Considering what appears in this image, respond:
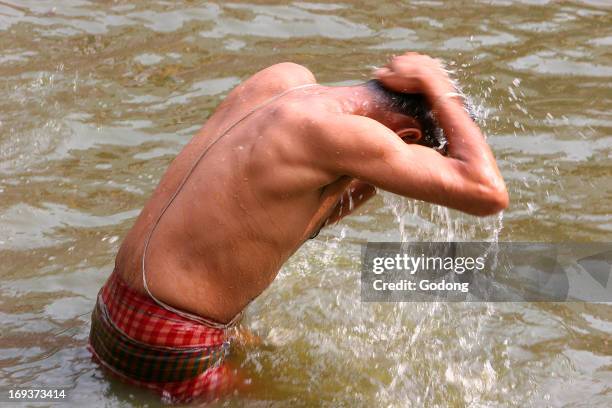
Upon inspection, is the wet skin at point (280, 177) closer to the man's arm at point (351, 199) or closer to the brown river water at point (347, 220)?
the man's arm at point (351, 199)

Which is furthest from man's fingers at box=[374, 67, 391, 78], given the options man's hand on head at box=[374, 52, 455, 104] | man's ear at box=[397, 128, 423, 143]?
man's ear at box=[397, 128, 423, 143]

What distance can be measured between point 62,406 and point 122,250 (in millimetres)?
698

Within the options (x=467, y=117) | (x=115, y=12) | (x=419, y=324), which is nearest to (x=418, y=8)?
(x=115, y=12)

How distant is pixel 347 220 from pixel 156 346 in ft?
6.30

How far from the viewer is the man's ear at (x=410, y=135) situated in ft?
11.4

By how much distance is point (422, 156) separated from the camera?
3270 mm

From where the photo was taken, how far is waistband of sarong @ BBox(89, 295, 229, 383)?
3635mm

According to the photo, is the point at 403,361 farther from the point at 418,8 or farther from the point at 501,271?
the point at 418,8

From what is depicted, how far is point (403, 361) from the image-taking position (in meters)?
4.15

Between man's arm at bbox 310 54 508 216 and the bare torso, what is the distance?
0.42 ft

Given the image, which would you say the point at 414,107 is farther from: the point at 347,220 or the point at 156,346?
the point at 347,220

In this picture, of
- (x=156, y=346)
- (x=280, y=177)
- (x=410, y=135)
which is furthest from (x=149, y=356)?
(x=410, y=135)

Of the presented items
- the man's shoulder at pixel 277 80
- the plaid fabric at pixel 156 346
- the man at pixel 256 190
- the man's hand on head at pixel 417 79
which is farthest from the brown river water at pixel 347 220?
the man's hand on head at pixel 417 79

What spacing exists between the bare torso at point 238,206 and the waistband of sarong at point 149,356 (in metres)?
0.16
